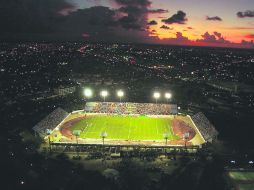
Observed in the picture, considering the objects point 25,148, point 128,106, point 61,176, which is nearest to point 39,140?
point 25,148

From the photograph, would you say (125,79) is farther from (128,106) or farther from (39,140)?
(39,140)

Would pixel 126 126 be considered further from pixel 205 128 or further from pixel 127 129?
pixel 205 128

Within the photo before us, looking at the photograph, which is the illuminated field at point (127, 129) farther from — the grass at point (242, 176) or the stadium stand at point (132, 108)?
the grass at point (242, 176)

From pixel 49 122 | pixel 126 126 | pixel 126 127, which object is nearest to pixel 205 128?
pixel 126 127

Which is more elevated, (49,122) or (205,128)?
(49,122)

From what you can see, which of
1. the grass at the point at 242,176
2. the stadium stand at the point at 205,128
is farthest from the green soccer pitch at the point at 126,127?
the grass at the point at 242,176

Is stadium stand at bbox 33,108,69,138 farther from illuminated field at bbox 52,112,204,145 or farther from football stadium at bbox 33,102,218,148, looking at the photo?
illuminated field at bbox 52,112,204,145
